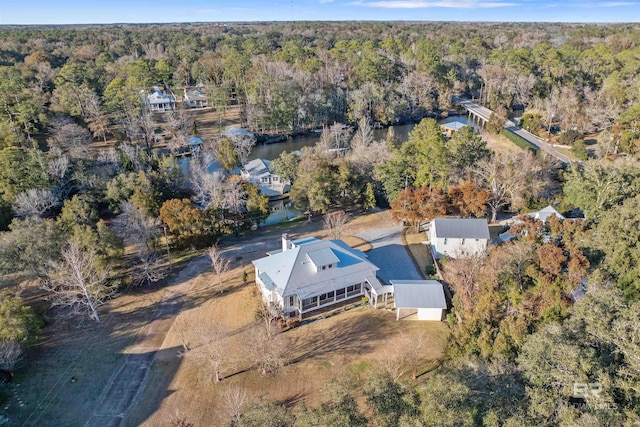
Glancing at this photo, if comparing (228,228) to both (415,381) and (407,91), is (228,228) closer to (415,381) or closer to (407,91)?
(415,381)

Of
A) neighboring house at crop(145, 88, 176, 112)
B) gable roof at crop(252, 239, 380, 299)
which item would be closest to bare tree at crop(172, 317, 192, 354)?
gable roof at crop(252, 239, 380, 299)

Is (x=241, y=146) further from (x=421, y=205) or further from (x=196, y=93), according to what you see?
(x=196, y=93)

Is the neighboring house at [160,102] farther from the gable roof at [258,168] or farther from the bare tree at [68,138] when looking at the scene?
the gable roof at [258,168]

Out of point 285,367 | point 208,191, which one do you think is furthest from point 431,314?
point 208,191

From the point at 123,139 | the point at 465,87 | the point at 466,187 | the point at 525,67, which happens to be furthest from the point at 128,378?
the point at 465,87

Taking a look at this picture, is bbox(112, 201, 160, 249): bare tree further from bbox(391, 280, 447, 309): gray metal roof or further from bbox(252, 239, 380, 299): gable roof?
bbox(391, 280, 447, 309): gray metal roof

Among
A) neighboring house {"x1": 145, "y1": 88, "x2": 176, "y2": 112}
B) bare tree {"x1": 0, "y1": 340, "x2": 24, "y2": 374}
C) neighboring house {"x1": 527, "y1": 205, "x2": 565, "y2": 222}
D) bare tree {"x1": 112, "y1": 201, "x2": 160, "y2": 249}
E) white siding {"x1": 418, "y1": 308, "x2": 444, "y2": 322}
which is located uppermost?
neighboring house {"x1": 145, "y1": 88, "x2": 176, "y2": 112}

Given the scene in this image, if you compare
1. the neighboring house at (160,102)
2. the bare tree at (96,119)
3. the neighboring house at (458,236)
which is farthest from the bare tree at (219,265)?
the neighboring house at (160,102)
